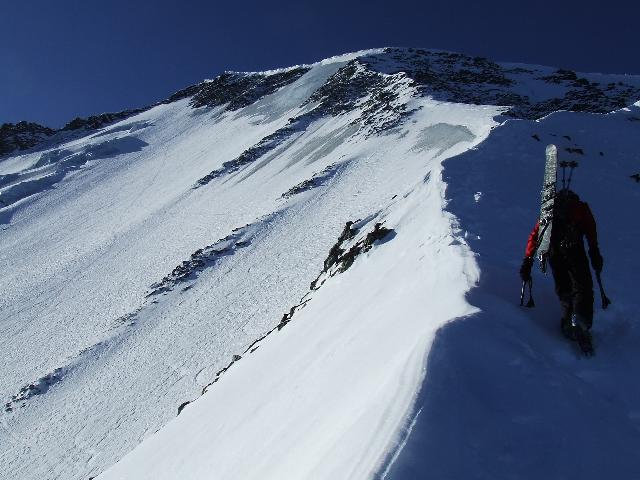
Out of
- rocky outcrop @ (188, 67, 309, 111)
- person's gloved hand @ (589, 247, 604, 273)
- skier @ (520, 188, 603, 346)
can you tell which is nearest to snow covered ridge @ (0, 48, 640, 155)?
rocky outcrop @ (188, 67, 309, 111)

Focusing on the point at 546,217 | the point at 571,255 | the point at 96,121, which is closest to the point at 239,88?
the point at 96,121

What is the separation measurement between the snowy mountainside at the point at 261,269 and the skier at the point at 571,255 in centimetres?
107

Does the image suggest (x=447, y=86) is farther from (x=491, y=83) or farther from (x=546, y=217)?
(x=546, y=217)

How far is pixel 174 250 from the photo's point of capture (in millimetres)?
31891

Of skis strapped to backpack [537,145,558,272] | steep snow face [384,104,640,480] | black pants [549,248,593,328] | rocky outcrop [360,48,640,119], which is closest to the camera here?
steep snow face [384,104,640,480]

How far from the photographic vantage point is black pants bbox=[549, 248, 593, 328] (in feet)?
21.1

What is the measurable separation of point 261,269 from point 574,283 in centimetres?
1895

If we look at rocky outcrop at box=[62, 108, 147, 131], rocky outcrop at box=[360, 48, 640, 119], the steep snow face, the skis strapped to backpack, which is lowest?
rocky outcrop at box=[62, 108, 147, 131]

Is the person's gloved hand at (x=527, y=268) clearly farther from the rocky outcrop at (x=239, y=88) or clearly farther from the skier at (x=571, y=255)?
the rocky outcrop at (x=239, y=88)

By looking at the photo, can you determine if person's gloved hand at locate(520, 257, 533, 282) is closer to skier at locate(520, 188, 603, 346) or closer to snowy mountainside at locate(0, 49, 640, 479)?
skier at locate(520, 188, 603, 346)

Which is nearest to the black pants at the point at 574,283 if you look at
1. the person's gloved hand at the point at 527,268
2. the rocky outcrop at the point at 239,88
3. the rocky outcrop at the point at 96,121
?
the person's gloved hand at the point at 527,268

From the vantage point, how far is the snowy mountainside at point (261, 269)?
6.84m

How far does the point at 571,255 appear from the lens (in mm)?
6758

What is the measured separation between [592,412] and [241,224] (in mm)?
27464
